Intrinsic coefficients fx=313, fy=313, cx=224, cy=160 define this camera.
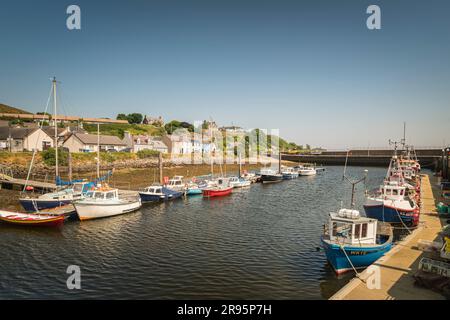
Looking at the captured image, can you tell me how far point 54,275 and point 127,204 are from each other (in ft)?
55.9

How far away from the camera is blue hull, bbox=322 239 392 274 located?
2062 cm

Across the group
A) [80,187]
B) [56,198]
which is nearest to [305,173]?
[80,187]

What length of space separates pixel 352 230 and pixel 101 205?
1036 inches

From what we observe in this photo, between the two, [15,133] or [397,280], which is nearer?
[397,280]

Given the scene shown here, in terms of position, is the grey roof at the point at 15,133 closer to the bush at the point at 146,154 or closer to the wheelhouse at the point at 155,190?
the bush at the point at 146,154

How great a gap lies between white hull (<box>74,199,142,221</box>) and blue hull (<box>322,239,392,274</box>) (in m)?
24.7

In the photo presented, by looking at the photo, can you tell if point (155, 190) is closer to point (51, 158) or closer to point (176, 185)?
point (176, 185)

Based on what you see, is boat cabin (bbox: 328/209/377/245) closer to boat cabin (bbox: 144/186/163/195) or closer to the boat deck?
the boat deck

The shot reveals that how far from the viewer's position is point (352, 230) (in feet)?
69.2

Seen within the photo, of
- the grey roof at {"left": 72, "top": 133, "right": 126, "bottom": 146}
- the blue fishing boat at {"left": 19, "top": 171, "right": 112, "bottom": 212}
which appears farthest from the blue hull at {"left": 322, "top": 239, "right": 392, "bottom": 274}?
the grey roof at {"left": 72, "top": 133, "right": 126, "bottom": 146}

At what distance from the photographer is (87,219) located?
113 feet

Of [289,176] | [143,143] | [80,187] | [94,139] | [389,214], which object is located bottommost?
[389,214]

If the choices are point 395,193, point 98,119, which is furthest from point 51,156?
point 98,119
